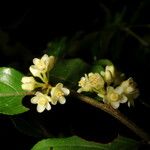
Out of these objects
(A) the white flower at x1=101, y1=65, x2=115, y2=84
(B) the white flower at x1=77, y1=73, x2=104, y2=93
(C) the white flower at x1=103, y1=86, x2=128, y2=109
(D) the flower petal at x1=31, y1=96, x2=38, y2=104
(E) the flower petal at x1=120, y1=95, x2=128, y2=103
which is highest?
(A) the white flower at x1=101, y1=65, x2=115, y2=84

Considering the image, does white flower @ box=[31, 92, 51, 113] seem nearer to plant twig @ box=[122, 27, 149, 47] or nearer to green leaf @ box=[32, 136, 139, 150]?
green leaf @ box=[32, 136, 139, 150]

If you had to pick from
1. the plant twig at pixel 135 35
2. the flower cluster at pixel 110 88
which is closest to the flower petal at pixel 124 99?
the flower cluster at pixel 110 88

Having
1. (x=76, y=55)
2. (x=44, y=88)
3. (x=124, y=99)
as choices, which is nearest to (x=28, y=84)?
(x=44, y=88)

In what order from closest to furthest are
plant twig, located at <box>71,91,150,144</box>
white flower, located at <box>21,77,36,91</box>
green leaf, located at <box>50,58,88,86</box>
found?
1. plant twig, located at <box>71,91,150,144</box>
2. white flower, located at <box>21,77,36,91</box>
3. green leaf, located at <box>50,58,88,86</box>

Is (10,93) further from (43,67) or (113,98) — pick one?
(113,98)

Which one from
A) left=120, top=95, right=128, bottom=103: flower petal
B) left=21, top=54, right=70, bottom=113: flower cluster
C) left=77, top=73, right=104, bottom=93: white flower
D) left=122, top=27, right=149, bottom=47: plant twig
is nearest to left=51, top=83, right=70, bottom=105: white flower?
left=21, top=54, right=70, bottom=113: flower cluster
